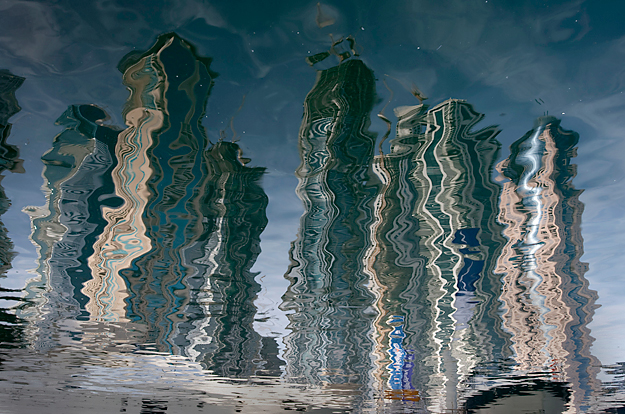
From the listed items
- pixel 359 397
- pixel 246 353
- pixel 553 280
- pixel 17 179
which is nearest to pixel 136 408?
pixel 359 397

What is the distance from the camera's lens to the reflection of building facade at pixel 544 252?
516cm

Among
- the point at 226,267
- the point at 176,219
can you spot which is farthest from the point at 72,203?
the point at 226,267

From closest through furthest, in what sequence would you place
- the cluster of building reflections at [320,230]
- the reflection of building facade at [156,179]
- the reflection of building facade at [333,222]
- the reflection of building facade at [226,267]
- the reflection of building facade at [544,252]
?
the reflection of building facade at [156,179], the reflection of building facade at [333,222], the cluster of building reflections at [320,230], the reflection of building facade at [544,252], the reflection of building facade at [226,267]

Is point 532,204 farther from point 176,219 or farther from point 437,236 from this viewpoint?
point 176,219

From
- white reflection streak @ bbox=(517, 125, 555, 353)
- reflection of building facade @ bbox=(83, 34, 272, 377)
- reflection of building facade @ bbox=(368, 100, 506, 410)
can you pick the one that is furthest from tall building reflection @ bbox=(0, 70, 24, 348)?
white reflection streak @ bbox=(517, 125, 555, 353)

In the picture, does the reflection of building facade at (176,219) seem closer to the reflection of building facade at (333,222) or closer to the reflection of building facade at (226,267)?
the reflection of building facade at (226,267)

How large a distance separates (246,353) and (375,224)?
9814mm

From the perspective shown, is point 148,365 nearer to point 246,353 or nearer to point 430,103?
point 246,353

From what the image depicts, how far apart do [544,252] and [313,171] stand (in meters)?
5.57

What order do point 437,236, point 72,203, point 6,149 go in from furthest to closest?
point 437,236 < point 72,203 < point 6,149

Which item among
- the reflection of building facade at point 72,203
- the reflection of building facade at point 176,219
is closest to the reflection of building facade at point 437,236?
the reflection of building facade at point 176,219

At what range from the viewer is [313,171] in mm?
5691

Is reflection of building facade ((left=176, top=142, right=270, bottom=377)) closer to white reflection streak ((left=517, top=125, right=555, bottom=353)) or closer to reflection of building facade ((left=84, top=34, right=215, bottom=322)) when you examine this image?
reflection of building facade ((left=84, top=34, right=215, bottom=322))

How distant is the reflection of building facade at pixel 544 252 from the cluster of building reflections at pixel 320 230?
38 millimetres
